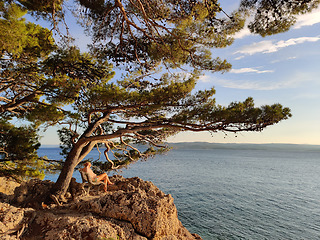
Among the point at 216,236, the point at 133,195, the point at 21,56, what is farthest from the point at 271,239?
the point at 21,56

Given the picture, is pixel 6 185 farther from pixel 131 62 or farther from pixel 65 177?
pixel 131 62

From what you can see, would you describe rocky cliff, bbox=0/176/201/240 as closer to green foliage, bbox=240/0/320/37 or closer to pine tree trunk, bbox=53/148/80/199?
pine tree trunk, bbox=53/148/80/199

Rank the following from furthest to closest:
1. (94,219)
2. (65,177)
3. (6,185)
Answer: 1. (6,185)
2. (65,177)
3. (94,219)

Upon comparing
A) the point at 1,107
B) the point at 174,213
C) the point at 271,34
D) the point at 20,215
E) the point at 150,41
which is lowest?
the point at 174,213

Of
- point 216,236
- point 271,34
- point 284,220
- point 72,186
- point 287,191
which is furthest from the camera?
point 287,191

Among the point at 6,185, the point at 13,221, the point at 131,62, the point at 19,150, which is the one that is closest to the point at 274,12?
the point at 131,62

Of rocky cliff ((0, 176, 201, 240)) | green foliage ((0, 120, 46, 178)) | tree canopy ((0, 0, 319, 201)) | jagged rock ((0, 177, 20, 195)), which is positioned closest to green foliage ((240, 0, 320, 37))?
tree canopy ((0, 0, 319, 201))

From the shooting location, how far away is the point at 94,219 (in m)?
4.43

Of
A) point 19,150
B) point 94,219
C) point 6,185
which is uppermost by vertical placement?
point 19,150

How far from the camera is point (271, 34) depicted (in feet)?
17.6

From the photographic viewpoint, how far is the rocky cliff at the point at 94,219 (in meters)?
3.98

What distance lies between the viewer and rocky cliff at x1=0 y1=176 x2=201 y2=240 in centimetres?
398

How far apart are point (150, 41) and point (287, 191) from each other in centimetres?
2250

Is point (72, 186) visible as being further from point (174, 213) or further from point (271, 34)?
point (271, 34)
